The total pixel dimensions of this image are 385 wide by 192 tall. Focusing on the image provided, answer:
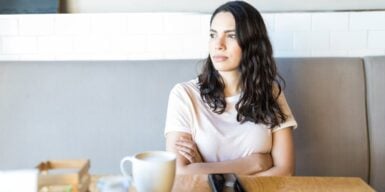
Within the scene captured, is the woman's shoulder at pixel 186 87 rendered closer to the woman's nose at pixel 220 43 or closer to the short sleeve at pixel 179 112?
the short sleeve at pixel 179 112

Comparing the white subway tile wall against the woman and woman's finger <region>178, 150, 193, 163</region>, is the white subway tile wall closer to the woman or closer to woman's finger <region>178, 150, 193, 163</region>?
the woman

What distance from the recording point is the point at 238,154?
1312 millimetres

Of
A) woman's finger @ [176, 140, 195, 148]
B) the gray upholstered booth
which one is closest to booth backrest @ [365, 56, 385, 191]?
the gray upholstered booth

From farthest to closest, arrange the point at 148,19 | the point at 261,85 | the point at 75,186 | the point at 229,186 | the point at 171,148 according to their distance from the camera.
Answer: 1. the point at 148,19
2. the point at 261,85
3. the point at 171,148
4. the point at 229,186
5. the point at 75,186

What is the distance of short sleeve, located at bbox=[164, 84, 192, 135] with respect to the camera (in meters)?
1.32

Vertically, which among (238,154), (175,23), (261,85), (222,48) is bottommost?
(238,154)

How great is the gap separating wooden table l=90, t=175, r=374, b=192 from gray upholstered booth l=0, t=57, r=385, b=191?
660 mm

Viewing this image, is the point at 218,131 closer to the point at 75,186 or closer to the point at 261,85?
the point at 261,85

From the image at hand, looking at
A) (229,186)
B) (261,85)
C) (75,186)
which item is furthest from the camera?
(261,85)

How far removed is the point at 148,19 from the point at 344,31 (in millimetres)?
839

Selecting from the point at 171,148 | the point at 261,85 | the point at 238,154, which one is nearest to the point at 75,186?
the point at 171,148

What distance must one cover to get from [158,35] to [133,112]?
0.36 metres

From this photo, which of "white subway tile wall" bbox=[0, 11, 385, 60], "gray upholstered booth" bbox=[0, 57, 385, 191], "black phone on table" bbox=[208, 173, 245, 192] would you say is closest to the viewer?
"black phone on table" bbox=[208, 173, 245, 192]

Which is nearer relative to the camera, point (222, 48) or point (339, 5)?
point (222, 48)
